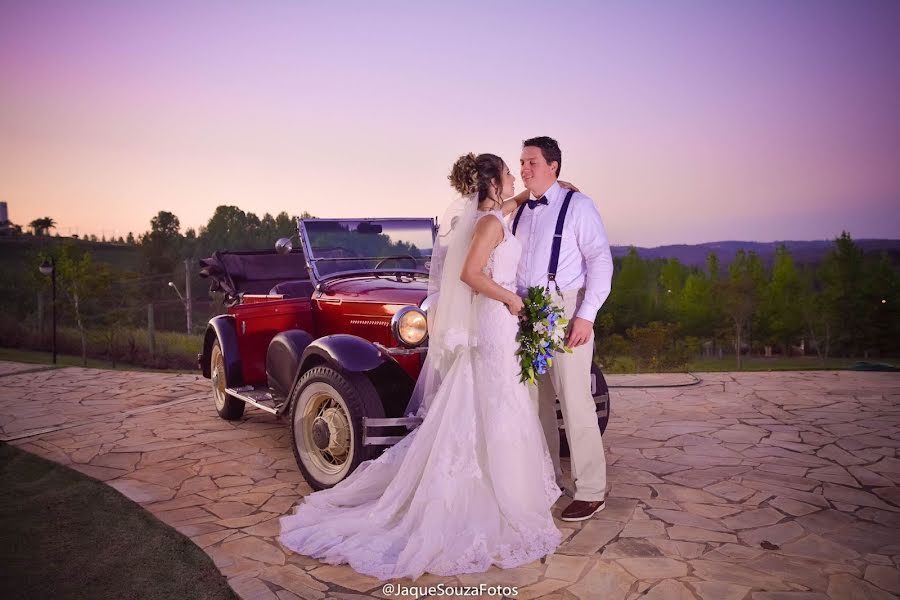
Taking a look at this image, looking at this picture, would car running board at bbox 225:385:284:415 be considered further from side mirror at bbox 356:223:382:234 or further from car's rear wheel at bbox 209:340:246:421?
side mirror at bbox 356:223:382:234

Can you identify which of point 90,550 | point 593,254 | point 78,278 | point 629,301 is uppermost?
point 593,254

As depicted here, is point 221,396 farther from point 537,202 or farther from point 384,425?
point 537,202

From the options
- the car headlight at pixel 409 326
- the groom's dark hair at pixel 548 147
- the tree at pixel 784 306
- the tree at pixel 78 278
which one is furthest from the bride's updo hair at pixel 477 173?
the tree at pixel 784 306

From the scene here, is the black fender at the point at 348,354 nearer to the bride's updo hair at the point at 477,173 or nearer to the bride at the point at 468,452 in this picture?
the bride at the point at 468,452

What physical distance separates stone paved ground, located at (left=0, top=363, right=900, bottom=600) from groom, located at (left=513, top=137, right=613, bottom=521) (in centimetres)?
34

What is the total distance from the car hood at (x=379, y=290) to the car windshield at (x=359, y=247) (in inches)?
10.1

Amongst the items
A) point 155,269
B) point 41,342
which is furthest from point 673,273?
point 41,342

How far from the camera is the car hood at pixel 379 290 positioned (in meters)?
4.87

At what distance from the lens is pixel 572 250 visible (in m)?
3.83

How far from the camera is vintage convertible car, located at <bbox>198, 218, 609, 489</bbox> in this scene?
4.28 meters

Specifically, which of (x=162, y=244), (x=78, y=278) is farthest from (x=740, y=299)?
(x=78, y=278)

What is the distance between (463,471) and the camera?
11.7ft

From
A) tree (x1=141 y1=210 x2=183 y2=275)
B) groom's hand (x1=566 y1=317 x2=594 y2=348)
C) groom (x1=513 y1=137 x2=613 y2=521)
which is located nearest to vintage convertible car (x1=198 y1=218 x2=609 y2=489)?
groom (x1=513 y1=137 x2=613 y2=521)

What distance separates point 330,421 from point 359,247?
205 cm
